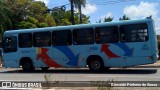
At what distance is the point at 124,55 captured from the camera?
21.6m

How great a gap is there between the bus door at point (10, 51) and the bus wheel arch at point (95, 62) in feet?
18.8

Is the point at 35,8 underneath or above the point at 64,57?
above

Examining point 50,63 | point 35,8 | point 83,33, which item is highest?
point 35,8

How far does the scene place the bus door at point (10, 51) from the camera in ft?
84.9

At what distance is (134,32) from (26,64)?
831 centimetres

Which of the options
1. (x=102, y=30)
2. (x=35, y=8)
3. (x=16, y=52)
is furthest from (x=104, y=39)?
(x=35, y=8)

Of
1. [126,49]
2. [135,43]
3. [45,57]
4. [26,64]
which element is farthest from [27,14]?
[135,43]

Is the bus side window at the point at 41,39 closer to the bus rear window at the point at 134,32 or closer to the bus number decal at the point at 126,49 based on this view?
the bus number decal at the point at 126,49

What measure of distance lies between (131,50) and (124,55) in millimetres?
565

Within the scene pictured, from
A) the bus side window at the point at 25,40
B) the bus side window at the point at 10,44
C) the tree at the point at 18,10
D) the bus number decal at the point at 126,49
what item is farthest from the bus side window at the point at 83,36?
the tree at the point at 18,10

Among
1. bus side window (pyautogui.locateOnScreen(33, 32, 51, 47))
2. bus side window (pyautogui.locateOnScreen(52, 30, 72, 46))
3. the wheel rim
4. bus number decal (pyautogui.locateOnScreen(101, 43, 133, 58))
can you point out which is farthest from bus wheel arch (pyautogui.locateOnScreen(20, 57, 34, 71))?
bus number decal (pyautogui.locateOnScreen(101, 43, 133, 58))

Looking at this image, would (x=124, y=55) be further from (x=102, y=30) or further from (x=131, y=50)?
(x=102, y=30)

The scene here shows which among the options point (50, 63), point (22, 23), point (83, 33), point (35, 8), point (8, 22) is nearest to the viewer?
point (83, 33)

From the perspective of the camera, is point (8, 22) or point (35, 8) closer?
point (8, 22)
